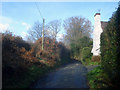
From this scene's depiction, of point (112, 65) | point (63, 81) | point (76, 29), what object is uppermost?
point (76, 29)

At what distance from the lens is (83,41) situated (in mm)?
36125

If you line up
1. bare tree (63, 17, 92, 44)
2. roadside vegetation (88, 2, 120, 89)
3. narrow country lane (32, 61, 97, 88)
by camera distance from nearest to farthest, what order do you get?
1. roadside vegetation (88, 2, 120, 89)
2. narrow country lane (32, 61, 97, 88)
3. bare tree (63, 17, 92, 44)

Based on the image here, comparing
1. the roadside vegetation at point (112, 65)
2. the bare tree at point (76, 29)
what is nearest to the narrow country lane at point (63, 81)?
the roadside vegetation at point (112, 65)

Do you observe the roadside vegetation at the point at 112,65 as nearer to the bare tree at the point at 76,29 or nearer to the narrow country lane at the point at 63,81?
the narrow country lane at the point at 63,81

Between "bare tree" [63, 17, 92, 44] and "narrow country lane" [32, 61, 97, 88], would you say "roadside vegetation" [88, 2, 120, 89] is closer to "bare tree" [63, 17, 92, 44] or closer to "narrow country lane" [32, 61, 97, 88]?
"narrow country lane" [32, 61, 97, 88]

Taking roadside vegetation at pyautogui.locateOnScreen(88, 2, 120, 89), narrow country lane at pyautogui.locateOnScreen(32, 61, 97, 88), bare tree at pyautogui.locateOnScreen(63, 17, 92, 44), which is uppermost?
bare tree at pyautogui.locateOnScreen(63, 17, 92, 44)

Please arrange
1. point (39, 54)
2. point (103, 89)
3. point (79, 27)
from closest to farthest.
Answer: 1. point (103, 89)
2. point (39, 54)
3. point (79, 27)

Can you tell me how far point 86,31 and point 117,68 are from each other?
38685 mm

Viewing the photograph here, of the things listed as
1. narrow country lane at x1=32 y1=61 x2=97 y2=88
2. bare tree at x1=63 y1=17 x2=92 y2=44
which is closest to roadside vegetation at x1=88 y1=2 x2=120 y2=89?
narrow country lane at x1=32 y1=61 x2=97 y2=88

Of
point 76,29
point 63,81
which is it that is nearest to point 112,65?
point 63,81

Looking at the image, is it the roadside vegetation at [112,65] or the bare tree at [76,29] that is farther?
the bare tree at [76,29]

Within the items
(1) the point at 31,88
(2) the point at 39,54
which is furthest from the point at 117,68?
(2) the point at 39,54

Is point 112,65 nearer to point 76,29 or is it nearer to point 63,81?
point 63,81

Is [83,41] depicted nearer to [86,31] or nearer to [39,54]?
[86,31]
